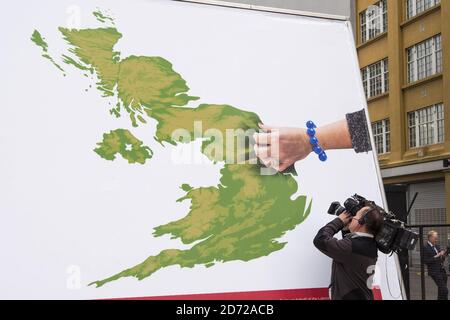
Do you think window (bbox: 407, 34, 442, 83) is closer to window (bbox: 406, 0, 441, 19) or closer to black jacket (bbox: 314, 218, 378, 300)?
window (bbox: 406, 0, 441, 19)

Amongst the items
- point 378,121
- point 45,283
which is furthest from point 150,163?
point 378,121

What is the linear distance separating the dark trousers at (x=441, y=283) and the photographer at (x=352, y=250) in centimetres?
598

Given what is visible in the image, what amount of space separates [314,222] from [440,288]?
6.48m

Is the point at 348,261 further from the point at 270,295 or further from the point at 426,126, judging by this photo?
the point at 426,126

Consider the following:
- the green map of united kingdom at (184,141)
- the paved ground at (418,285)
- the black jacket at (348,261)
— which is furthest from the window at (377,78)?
the green map of united kingdom at (184,141)

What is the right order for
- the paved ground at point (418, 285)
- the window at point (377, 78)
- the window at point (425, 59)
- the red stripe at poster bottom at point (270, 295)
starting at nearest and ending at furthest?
the red stripe at poster bottom at point (270, 295), the paved ground at point (418, 285), the window at point (425, 59), the window at point (377, 78)

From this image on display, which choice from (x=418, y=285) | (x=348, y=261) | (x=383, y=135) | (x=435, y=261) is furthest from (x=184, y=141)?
(x=383, y=135)

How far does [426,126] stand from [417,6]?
17.3ft

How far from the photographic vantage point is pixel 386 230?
126 inches

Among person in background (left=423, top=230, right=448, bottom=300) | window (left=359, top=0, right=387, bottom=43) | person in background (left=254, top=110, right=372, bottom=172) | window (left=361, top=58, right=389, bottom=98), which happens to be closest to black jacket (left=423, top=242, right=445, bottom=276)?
person in background (left=423, top=230, right=448, bottom=300)

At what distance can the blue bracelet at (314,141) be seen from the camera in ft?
10.4

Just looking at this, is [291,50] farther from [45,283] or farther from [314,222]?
[45,283]

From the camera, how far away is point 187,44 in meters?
3.02

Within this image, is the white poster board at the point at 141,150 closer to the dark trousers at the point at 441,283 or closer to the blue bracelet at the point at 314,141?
the blue bracelet at the point at 314,141
